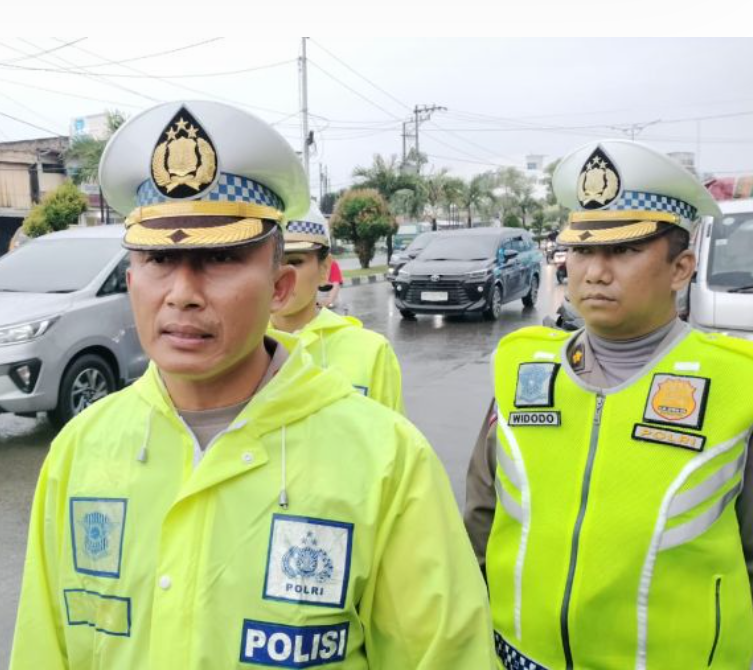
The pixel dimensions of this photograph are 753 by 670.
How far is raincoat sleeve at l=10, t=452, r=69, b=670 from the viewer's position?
1.33 meters

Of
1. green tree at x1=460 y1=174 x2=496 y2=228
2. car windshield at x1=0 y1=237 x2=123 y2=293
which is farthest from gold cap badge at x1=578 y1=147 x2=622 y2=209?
green tree at x1=460 y1=174 x2=496 y2=228

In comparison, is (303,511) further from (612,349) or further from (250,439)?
(612,349)

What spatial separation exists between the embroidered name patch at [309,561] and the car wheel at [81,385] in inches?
191

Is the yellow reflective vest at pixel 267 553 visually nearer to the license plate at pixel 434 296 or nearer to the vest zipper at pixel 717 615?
the vest zipper at pixel 717 615

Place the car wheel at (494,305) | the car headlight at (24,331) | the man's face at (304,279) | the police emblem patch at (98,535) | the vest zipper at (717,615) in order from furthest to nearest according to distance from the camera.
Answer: the car wheel at (494,305), the car headlight at (24,331), the man's face at (304,279), the vest zipper at (717,615), the police emblem patch at (98,535)

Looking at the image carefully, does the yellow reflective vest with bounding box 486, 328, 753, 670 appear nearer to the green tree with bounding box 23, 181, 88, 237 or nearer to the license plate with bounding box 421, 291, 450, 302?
the license plate with bounding box 421, 291, 450, 302

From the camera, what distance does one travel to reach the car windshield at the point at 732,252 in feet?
18.8

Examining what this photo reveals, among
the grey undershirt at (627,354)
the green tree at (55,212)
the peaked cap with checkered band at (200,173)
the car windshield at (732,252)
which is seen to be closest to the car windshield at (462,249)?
the car windshield at (732,252)

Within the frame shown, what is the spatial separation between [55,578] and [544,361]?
3.79ft

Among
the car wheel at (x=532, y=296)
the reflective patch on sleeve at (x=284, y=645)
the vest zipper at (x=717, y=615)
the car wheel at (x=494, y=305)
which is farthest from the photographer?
the car wheel at (x=532, y=296)

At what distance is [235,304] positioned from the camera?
124 centimetres

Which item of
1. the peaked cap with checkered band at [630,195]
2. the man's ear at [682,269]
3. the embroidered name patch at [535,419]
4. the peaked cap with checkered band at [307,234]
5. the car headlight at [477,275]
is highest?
the peaked cap with checkered band at [630,195]

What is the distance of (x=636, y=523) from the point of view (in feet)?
5.20

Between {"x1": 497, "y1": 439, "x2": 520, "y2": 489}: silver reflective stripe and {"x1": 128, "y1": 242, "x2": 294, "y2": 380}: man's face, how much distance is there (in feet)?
2.53
